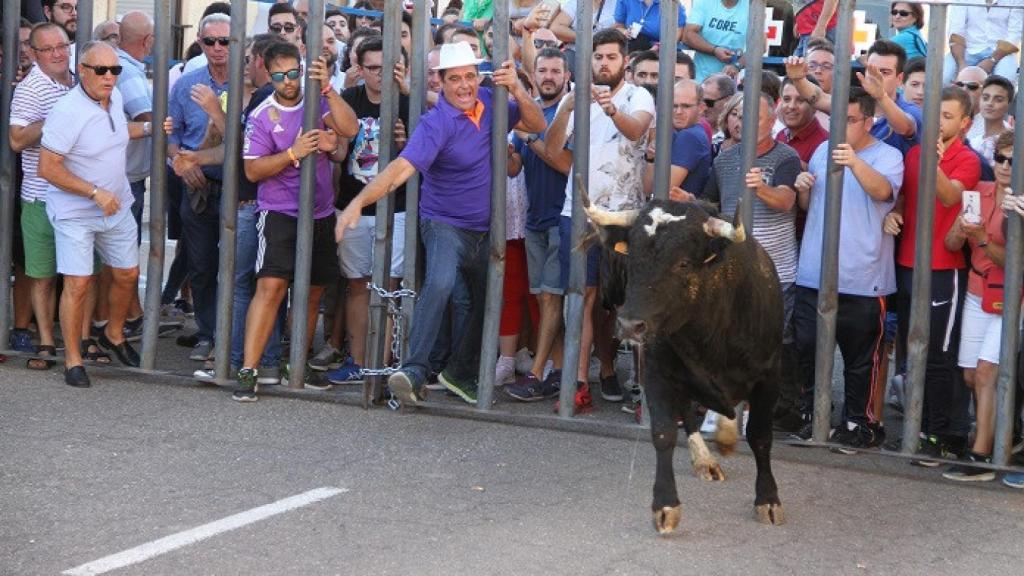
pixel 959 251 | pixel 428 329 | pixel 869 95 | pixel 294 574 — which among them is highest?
pixel 869 95

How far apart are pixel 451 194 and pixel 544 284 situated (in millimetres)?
851

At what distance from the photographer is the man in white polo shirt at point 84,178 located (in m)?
9.47

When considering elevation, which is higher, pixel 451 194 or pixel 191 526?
pixel 451 194

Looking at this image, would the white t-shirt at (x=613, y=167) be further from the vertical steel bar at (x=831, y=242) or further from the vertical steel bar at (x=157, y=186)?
the vertical steel bar at (x=157, y=186)

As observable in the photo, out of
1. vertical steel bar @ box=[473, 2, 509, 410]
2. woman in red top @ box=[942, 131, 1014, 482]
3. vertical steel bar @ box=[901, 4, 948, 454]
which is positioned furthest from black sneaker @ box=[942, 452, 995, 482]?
vertical steel bar @ box=[473, 2, 509, 410]

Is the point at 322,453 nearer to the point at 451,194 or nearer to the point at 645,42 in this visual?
the point at 451,194

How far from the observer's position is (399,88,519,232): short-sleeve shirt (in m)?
8.86

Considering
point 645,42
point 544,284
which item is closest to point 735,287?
point 544,284

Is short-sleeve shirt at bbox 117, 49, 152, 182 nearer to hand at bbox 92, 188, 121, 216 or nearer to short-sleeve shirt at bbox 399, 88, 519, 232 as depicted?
hand at bbox 92, 188, 121, 216

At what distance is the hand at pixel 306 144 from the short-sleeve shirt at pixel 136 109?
5.40ft

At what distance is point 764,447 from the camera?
7422mm

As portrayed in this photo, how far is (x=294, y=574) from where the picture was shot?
620 cm

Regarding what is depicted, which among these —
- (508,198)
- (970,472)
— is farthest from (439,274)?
(970,472)

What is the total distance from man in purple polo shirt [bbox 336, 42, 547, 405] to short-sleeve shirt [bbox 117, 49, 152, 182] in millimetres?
2368
